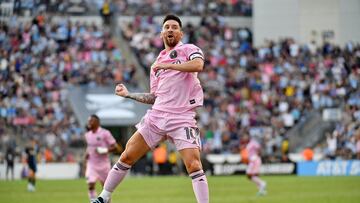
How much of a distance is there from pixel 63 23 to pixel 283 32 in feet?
47.2

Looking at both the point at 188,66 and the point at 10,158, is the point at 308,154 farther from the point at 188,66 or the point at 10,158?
the point at 188,66

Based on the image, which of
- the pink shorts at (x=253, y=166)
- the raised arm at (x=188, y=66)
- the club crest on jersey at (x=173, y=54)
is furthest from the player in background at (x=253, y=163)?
the raised arm at (x=188, y=66)

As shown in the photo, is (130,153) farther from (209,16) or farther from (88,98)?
(209,16)

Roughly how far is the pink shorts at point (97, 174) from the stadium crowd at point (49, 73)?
23.7 metres

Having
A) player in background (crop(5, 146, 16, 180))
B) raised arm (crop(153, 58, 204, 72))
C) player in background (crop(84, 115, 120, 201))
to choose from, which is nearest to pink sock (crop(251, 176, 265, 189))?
player in background (crop(84, 115, 120, 201))

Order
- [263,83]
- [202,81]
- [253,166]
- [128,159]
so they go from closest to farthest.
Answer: [128,159], [253,166], [202,81], [263,83]

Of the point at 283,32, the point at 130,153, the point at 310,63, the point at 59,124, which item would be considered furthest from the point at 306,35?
the point at 130,153

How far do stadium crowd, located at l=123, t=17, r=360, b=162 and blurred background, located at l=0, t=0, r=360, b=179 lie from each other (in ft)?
0.20

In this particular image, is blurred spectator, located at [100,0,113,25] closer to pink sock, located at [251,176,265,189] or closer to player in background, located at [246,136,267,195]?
player in background, located at [246,136,267,195]

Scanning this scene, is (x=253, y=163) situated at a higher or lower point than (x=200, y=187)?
lower

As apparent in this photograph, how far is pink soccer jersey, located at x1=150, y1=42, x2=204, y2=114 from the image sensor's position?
1355 centimetres

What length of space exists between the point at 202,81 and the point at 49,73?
827 cm

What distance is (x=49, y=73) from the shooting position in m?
49.7

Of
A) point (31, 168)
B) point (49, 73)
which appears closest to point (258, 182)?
point (31, 168)
